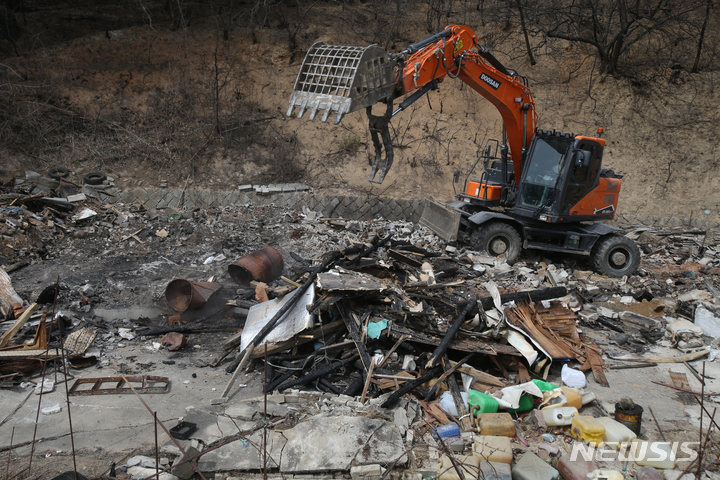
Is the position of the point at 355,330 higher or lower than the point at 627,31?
lower

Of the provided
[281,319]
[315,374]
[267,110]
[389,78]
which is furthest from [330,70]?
[267,110]

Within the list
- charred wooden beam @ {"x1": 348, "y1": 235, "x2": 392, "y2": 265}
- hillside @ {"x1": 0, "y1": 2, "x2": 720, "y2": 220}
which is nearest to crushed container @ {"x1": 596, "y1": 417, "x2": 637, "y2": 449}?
charred wooden beam @ {"x1": 348, "y1": 235, "x2": 392, "y2": 265}

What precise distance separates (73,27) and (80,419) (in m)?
14.8

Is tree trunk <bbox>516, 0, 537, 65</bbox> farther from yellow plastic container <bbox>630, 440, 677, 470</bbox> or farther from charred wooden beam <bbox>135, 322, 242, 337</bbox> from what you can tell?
yellow plastic container <bbox>630, 440, 677, 470</bbox>

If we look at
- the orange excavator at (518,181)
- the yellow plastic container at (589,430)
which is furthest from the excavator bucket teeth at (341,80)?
the yellow plastic container at (589,430)

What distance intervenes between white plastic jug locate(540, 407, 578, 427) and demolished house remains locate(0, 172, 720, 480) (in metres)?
0.02

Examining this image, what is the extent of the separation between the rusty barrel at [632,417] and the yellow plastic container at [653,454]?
219mm

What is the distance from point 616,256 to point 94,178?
38.1 ft

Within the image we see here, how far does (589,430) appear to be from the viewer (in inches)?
167

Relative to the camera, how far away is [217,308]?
6.99 meters

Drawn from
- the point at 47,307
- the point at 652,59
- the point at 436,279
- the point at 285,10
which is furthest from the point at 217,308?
the point at 652,59

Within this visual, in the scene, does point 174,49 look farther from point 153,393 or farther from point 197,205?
point 153,393

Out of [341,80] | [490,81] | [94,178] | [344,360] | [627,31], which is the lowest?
[344,360]

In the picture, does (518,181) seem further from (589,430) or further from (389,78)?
(589,430)
